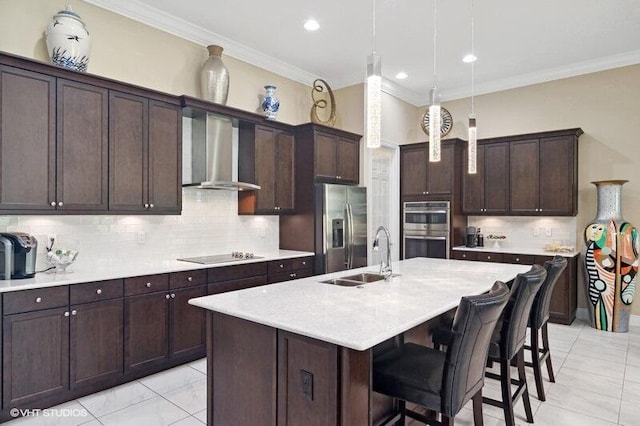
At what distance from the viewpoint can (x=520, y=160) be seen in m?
5.44

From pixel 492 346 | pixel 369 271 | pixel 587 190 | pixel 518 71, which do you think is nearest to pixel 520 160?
pixel 587 190

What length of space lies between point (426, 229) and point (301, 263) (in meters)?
2.22

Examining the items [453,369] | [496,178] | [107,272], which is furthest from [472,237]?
[107,272]

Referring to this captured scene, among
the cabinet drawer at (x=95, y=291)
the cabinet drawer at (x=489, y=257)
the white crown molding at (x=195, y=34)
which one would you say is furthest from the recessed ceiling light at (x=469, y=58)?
the cabinet drawer at (x=95, y=291)

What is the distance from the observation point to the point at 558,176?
203 inches

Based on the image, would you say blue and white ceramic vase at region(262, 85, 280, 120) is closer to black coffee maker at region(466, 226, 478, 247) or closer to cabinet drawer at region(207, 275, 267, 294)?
cabinet drawer at region(207, 275, 267, 294)

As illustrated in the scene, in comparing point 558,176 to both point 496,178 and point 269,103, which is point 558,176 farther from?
point 269,103

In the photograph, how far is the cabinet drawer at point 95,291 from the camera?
2895 millimetres

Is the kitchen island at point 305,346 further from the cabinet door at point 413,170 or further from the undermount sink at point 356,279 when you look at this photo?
the cabinet door at point 413,170

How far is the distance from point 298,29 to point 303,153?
4.81ft

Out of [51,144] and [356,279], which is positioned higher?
[51,144]

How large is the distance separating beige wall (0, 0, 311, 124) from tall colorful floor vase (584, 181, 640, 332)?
440cm

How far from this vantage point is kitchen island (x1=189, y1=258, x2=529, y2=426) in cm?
168

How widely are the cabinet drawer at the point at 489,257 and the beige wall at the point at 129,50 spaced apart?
11.8ft
